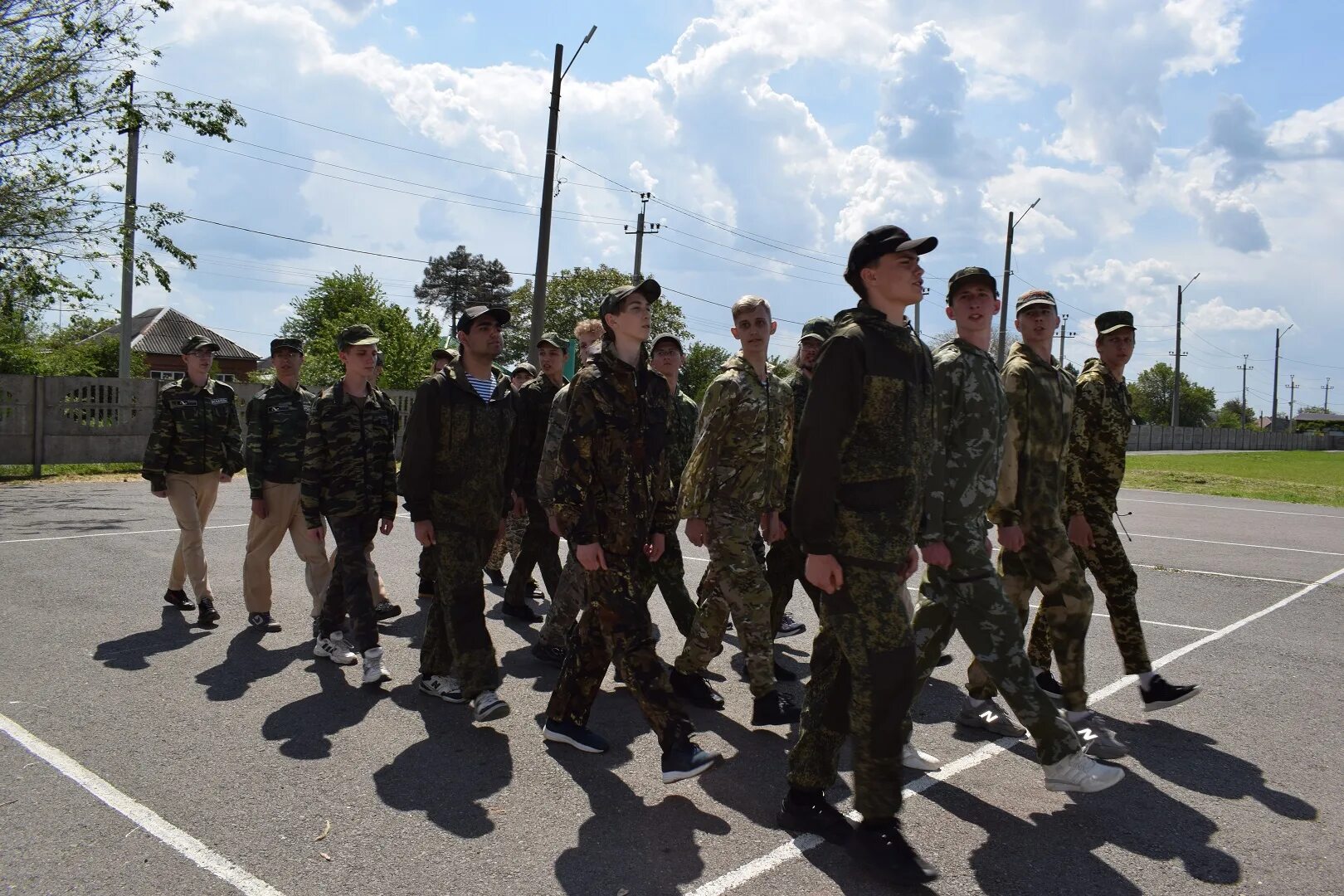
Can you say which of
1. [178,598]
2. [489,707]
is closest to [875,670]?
[489,707]

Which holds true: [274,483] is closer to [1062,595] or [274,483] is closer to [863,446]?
[863,446]

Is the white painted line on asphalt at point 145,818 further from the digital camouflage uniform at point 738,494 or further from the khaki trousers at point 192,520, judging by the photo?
the digital camouflage uniform at point 738,494

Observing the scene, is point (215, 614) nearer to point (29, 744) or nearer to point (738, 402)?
point (29, 744)

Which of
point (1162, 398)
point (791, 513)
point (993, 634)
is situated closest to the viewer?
point (791, 513)

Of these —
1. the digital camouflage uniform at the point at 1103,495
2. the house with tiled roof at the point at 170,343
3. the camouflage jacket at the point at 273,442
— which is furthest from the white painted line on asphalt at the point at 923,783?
the house with tiled roof at the point at 170,343

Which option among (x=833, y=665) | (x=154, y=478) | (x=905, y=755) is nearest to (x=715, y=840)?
(x=833, y=665)

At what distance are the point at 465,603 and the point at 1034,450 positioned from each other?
2963 millimetres

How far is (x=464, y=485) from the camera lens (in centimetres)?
514

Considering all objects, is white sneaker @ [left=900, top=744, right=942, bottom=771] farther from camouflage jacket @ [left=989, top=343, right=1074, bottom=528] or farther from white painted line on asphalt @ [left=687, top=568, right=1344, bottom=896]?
camouflage jacket @ [left=989, top=343, right=1074, bottom=528]

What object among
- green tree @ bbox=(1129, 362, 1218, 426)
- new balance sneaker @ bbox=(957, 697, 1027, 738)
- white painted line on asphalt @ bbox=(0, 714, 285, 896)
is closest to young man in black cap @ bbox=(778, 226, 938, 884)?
new balance sneaker @ bbox=(957, 697, 1027, 738)

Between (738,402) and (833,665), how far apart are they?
6.11 ft

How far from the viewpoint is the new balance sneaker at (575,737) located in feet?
14.9

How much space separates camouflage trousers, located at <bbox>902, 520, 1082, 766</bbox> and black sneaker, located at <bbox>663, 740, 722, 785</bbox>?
3.08ft

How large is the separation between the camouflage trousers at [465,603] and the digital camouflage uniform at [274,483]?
1999 mm
